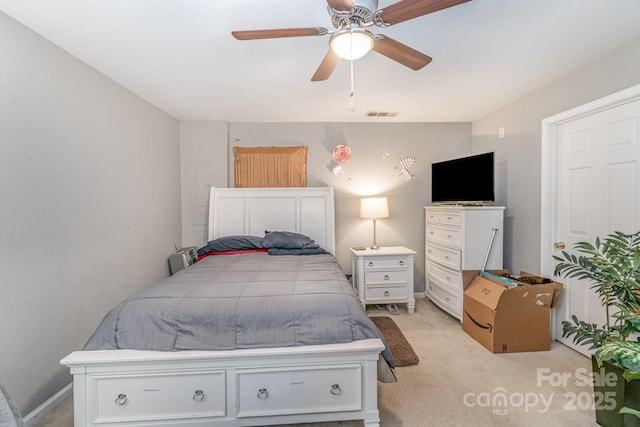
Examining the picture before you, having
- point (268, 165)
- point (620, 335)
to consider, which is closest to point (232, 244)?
point (268, 165)

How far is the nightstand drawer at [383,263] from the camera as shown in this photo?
339cm

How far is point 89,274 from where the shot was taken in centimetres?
225

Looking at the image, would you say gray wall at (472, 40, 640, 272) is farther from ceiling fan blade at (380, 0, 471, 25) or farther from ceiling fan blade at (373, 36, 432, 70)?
ceiling fan blade at (380, 0, 471, 25)

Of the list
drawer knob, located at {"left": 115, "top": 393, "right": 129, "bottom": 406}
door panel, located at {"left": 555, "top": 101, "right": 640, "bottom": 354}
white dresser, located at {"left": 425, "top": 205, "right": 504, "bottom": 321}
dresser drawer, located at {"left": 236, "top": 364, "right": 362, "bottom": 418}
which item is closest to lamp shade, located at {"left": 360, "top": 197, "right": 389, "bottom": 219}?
white dresser, located at {"left": 425, "top": 205, "right": 504, "bottom": 321}

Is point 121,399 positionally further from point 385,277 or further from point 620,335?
point 620,335

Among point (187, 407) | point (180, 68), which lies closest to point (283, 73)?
point (180, 68)

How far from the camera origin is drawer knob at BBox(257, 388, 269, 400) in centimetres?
163

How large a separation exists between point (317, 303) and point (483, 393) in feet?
4.44

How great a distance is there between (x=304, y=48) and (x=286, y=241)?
188cm

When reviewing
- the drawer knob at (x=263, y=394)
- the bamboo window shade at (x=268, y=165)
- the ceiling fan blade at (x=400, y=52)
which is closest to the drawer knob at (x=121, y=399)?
the drawer knob at (x=263, y=394)

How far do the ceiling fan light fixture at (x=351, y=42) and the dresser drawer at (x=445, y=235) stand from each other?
2277 mm

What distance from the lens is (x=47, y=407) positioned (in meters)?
1.85

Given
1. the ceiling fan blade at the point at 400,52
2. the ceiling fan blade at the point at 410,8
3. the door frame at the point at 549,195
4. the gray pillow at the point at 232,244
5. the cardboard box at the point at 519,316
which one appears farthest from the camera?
the gray pillow at the point at 232,244

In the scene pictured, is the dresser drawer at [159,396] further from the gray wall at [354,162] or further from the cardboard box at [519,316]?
the gray wall at [354,162]
